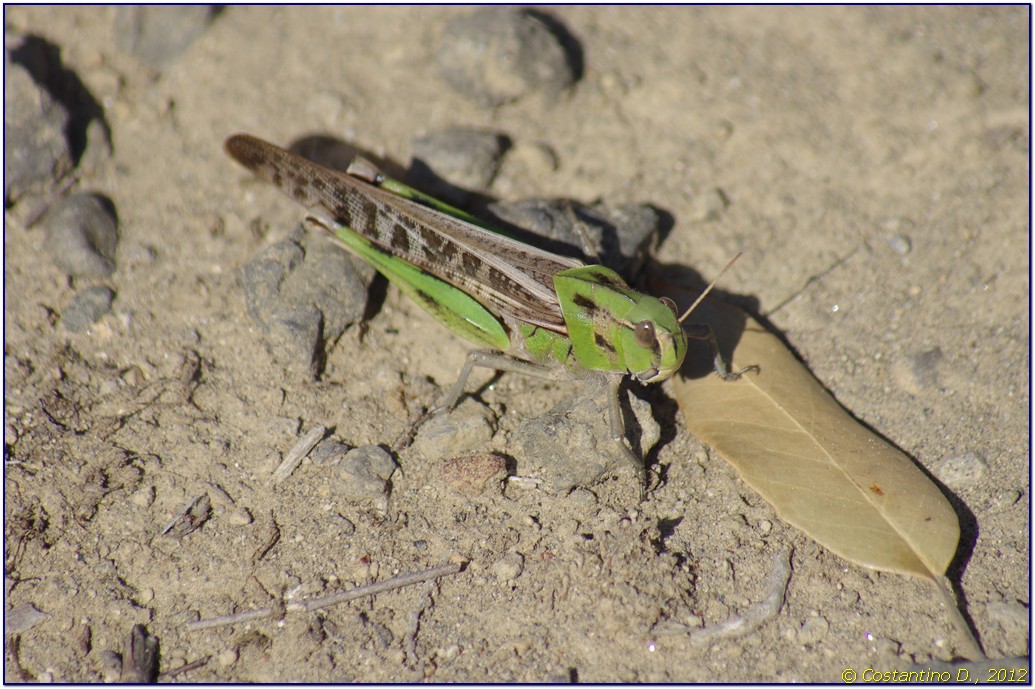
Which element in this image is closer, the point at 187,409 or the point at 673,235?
the point at 187,409

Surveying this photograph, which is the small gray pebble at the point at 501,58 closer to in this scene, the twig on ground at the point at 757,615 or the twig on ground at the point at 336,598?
the twig on ground at the point at 336,598

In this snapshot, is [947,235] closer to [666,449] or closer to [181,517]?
[666,449]

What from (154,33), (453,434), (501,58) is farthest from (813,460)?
(154,33)

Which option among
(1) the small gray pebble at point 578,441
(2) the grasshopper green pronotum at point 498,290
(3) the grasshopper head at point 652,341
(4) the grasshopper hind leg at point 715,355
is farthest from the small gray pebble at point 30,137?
(4) the grasshopper hind leg at point 715,355

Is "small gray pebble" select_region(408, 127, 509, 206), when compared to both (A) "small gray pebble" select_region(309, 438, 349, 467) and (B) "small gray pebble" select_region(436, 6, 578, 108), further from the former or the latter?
(A) "small gray pebble" select_region(309, 438, 349, 467)

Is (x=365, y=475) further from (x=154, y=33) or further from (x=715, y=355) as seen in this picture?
(x=154, y=33)

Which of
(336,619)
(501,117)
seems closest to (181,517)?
(336,619)
